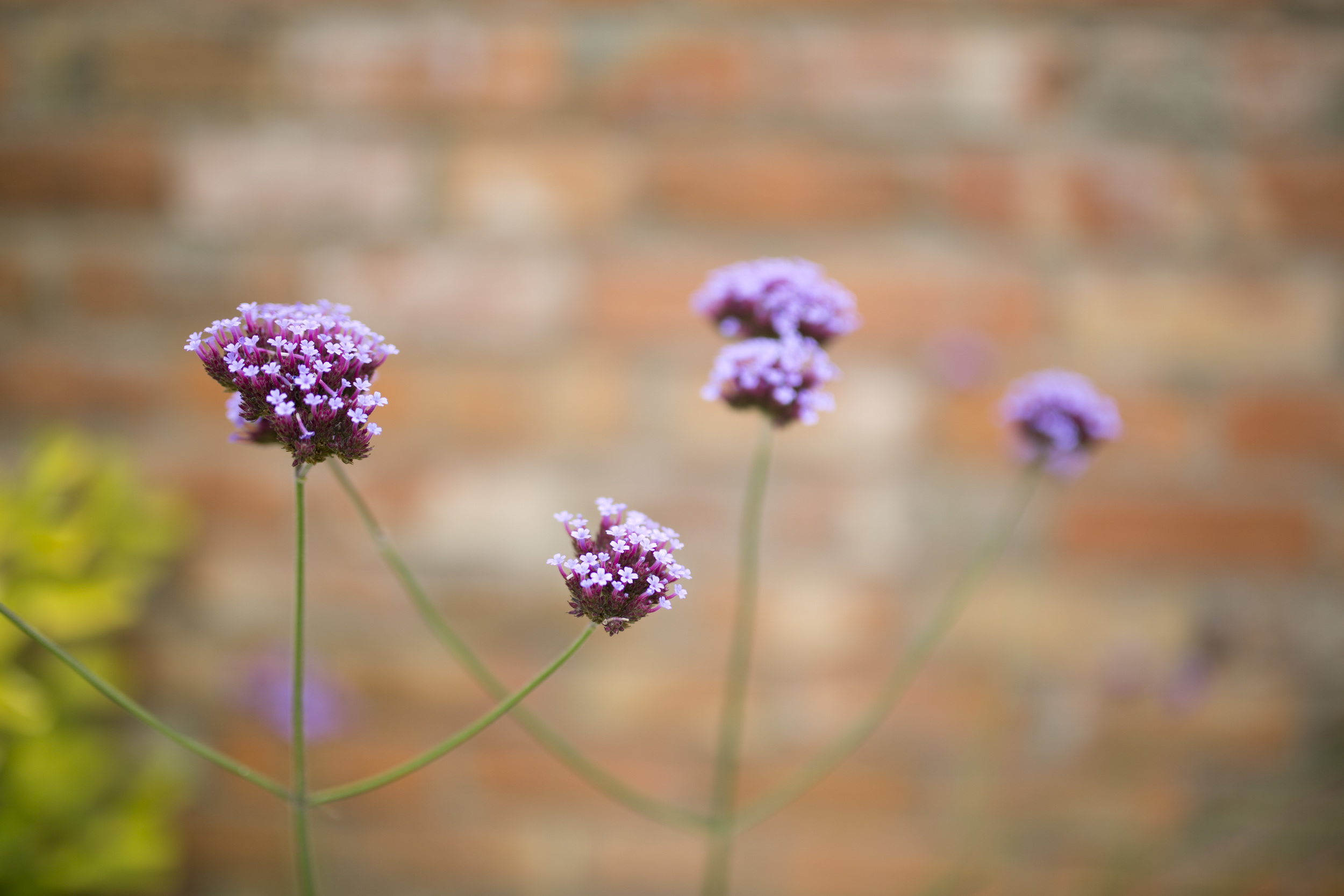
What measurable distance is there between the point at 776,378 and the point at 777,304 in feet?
0.19

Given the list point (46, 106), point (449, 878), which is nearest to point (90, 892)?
point (449, 878)

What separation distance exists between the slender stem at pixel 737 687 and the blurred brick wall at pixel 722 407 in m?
0.02

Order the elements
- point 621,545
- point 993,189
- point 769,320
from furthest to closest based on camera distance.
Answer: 1. point 993,189
2. point 769,320
3. point 621,545

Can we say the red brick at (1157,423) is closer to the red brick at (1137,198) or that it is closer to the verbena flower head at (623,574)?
the red brick at (1137,198)

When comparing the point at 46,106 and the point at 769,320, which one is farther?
the point at 46,106

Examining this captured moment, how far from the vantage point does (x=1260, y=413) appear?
738mm

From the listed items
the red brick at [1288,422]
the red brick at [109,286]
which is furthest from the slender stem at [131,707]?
the red brick at [1288,422]

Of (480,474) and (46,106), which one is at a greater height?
(46,106)

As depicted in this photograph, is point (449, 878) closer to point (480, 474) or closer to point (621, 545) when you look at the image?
point (480, 474)

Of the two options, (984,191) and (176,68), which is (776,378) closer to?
(984,191)

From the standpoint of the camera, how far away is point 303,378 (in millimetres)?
320

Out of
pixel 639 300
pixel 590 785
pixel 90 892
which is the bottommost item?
pixel 90 892

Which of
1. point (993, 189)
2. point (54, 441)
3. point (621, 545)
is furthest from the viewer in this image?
point (993, 189)

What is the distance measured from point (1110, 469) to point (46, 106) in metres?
0.95
